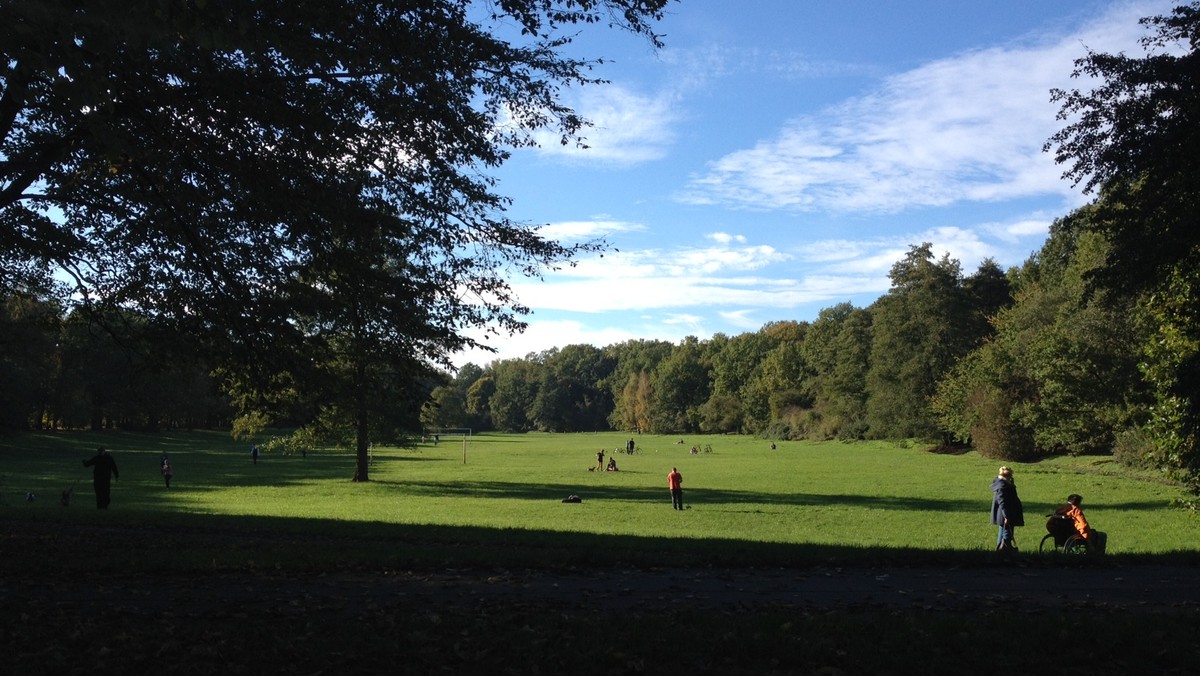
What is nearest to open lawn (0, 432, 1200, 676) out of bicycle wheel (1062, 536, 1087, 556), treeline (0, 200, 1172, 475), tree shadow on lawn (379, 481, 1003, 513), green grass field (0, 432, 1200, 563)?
green grass field (0, 432, 1200, 563)

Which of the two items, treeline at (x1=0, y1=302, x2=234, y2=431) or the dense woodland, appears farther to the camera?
treeline at (x1=0, y1=302, x2=234, y2=431)

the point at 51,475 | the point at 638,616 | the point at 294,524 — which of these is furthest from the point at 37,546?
the point at 51,475

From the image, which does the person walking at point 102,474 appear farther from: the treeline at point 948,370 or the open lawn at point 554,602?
the treeline at point 948,370

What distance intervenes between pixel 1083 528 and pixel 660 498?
20.5m

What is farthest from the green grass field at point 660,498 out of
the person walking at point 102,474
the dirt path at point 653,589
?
the dirt path at point 653,589

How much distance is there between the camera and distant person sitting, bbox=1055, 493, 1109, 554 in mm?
13617

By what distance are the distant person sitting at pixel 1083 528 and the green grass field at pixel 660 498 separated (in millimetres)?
288

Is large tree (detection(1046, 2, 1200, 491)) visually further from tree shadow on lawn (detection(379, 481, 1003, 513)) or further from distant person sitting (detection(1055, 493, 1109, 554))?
tree shadow on lawn (detection(379, 481, 1003, 513))

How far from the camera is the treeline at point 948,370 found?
147 ft

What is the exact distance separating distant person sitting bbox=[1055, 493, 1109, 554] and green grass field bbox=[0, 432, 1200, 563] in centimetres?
29

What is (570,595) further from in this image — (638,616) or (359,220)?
(359,220)

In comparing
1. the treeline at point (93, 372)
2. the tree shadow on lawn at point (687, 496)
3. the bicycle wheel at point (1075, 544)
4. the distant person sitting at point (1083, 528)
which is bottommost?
the tree shadow on lawn at point (687, 496)

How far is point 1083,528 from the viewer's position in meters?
13.9

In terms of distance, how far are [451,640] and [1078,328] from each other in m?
46.7
